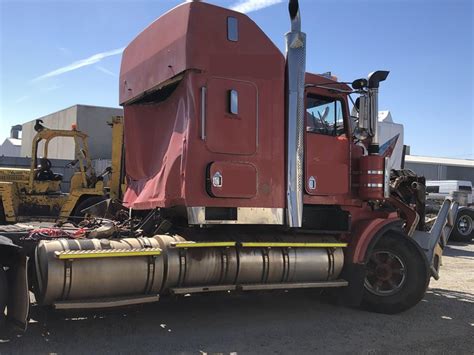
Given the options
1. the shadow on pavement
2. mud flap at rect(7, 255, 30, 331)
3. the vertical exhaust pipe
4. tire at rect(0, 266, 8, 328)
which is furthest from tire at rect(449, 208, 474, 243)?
tire at rect(0, 266, 8, 328)

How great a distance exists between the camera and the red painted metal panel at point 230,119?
5625 mm

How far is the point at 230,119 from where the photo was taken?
573cm

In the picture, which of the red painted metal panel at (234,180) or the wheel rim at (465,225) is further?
the wheel rim at (465,225)

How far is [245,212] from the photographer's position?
5832 mm

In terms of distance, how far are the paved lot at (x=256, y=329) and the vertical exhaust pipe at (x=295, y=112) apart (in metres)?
1.33

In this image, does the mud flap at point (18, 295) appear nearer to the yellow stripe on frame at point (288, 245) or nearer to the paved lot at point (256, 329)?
the paved lot at point (256, 329)

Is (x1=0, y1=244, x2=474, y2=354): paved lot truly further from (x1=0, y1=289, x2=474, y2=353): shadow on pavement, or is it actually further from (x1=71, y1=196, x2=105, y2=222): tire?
(x1=71, y1=196, x2=105, y2=222): tire

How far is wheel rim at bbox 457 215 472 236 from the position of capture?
17.2m

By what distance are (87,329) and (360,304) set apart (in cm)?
362

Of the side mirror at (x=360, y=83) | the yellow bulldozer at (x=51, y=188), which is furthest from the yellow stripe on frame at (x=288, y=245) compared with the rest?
the yellow bulldozer at (x=51, y=188)

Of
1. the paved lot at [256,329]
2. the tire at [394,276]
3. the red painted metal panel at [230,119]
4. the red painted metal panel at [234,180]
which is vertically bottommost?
the paved lot at [256,329]

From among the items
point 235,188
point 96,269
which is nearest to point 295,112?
point 235,188

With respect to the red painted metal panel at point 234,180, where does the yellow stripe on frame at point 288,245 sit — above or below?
below

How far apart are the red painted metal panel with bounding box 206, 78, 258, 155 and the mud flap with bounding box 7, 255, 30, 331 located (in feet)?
7.60
